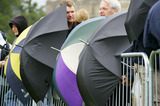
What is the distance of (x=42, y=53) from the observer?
644 cm

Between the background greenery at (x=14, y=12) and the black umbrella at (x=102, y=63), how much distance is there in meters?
24.9

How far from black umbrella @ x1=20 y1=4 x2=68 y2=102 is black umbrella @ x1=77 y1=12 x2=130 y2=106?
3.24 feet

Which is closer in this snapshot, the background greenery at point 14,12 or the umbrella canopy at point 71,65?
the umbrella canopy at point 71,65

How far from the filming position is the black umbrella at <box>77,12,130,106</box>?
17.4ft

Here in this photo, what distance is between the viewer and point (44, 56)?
6.39 meters

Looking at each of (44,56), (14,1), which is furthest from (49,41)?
(14,1)

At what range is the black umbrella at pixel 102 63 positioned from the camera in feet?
17.4

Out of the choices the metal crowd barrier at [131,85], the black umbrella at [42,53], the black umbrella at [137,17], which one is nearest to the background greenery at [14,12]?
the black umbrella at [42,53]

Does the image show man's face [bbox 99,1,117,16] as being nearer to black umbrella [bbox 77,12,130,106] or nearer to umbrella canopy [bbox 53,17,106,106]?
umbrella canopy [bbox 53,17,106,106]

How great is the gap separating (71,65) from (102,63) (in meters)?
0.76

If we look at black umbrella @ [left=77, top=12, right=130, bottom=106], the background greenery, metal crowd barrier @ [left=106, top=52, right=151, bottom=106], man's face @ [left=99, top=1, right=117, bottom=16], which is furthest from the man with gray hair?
the background greenery

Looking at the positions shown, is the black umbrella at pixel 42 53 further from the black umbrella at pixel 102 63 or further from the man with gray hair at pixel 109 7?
the black umbrella at pixel 102 63

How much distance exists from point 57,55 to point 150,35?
2.19 meters

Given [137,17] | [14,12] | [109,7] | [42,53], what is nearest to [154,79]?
[137,17]
